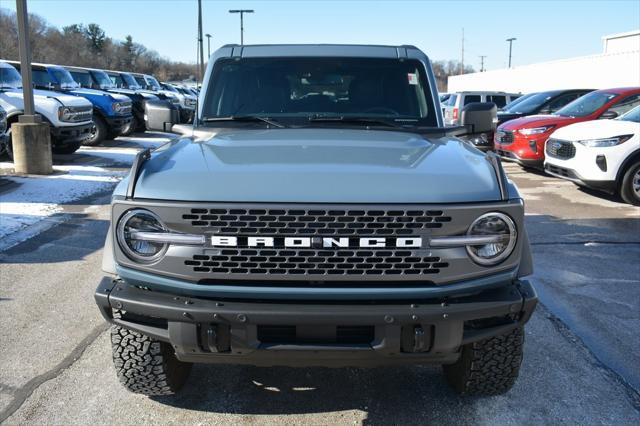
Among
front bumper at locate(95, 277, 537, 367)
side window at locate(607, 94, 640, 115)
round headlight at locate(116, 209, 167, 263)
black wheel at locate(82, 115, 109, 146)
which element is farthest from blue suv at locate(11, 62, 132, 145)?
front bumper at locate(95, 277, 537, 367)

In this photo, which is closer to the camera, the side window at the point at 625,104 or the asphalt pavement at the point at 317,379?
the asphalt pavement at the point at 317,379

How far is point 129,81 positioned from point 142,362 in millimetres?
19100

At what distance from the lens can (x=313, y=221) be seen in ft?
7.75

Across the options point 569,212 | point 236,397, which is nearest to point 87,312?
point 236,397

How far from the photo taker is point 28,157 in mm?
10047

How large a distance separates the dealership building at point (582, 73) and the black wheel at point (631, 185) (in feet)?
67.2

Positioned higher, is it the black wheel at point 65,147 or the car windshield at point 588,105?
the car windshield at point 588,105

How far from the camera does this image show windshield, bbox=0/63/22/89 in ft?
36.5

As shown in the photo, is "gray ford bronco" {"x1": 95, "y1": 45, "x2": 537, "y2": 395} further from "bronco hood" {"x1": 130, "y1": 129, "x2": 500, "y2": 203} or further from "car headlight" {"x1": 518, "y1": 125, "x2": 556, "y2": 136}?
"car headlight" {"x1": 518, "y1": 125, "x2": 556, "y2": 136}

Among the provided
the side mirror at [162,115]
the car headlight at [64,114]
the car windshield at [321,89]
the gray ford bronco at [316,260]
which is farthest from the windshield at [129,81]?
the gray ford bronco at [316,260]

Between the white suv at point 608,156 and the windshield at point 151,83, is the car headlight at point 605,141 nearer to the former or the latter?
the white suv at point 608,156

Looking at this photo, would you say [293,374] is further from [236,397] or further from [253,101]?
[253,101]

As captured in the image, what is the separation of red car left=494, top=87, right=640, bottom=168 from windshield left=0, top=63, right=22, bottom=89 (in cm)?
969

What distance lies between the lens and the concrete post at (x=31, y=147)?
9938 mm
